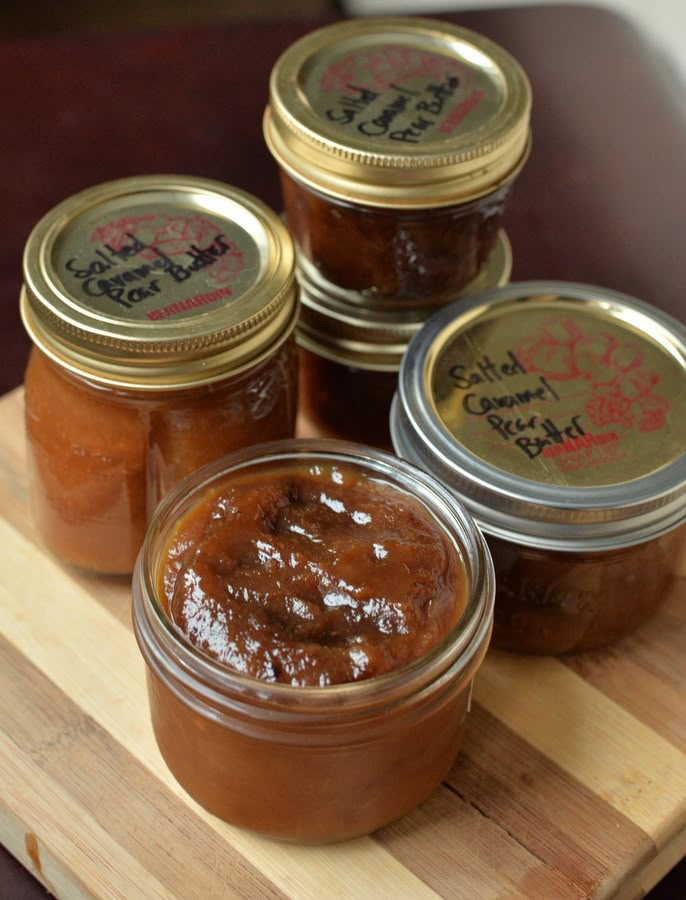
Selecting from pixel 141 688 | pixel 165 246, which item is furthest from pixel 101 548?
pixel 165 246

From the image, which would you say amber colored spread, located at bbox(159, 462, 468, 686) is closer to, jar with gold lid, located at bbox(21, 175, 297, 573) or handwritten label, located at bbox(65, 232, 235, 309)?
jar with gold lid, located at bbox(21, 175, 297, 573)

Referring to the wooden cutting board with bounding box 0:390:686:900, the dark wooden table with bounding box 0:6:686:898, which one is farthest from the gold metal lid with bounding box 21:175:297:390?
the dark wooden table with bounding box 0:6:686:898

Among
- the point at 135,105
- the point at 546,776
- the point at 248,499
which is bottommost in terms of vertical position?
the point at 135,105

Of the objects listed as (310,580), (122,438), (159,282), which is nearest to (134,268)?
(159,282)

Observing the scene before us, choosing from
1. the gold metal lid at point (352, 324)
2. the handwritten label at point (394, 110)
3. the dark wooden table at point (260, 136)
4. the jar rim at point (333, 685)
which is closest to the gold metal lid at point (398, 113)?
the handwritten label at point (394, 110)

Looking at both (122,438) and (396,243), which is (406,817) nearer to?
(122,438)

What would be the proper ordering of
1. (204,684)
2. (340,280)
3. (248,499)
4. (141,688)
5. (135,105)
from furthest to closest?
1. (135,105)
2. (340,280)
3. (141,688)
4. (248,499)
5. (204,684)

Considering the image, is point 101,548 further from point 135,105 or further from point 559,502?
point 135,105
